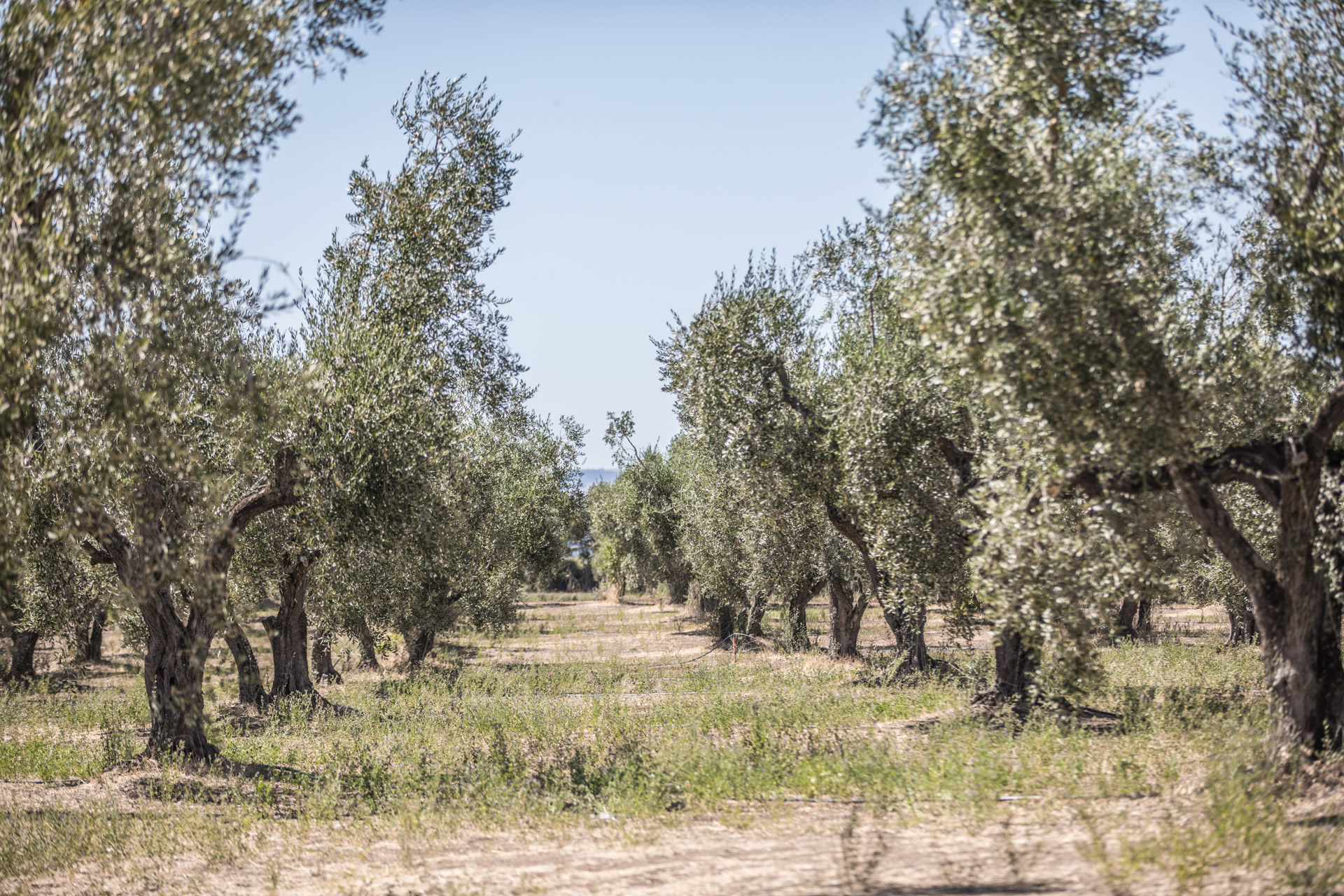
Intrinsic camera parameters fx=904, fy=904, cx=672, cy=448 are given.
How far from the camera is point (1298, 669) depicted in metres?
9.91

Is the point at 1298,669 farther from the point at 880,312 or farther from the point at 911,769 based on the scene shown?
the point at 880,312

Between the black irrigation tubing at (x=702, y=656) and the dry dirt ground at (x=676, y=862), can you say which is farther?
the black irrigation tubing at (x=702, y=656)

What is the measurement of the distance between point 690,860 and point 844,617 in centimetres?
2031

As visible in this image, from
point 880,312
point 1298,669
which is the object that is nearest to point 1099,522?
point 1298,669

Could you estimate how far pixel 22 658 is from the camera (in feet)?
93.5

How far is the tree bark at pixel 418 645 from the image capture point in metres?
31.8

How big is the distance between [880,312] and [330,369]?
9825 millimetres

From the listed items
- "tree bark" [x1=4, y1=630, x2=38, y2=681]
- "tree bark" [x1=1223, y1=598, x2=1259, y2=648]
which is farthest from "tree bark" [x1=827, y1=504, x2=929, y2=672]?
"tree bark" [x1=4, y1=630, x2=38, y2=681]

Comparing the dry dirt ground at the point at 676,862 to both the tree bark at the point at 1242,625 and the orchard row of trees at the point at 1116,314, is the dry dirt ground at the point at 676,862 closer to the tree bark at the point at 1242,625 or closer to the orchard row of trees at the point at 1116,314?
the orchard row of trees at the point at 1116,314

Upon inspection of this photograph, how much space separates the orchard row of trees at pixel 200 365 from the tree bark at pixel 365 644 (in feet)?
10.8

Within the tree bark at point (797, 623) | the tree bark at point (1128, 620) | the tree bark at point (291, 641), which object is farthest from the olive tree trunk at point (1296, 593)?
the tree bark at point (1128, 620)

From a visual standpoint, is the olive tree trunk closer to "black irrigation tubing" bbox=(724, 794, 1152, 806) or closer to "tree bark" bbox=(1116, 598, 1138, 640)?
"black irrigation tubing" bbox=(724, 794, 1152, 806)

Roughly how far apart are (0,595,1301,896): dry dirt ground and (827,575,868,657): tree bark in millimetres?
17690

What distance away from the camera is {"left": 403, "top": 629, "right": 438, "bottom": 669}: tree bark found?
31828mm
